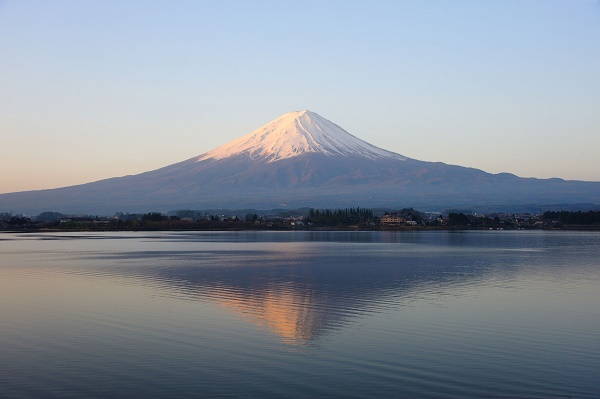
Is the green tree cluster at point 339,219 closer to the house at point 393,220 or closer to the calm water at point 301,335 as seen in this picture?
the house at point 393,220

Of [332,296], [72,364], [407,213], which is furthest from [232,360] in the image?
[407,213]

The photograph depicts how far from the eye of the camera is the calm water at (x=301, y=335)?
12.2m

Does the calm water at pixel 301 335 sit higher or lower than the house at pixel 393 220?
lower

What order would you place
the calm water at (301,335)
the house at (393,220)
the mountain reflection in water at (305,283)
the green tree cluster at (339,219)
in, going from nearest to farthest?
the calm water at (301,335)
the mountain reflection in water at (305,283)
the green tree cluster at (339,219)
the house at (393,220)

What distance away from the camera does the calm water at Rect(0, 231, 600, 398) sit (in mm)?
12180

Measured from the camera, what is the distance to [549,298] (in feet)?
76.3

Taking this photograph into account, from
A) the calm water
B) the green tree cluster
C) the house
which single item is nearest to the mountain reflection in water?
the calm water

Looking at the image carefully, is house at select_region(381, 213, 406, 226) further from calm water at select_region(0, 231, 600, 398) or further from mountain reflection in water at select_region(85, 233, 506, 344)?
calm water at select_region(0, 231, 600, 398)

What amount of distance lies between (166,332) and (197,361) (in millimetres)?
3223

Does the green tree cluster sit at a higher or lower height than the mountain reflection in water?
higher

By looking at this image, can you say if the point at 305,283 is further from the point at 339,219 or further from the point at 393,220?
the point at 393,220

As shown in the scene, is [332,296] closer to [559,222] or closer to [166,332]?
[166,332]

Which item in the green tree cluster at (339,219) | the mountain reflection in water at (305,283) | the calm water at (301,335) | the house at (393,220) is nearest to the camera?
the calm water at (301,335)

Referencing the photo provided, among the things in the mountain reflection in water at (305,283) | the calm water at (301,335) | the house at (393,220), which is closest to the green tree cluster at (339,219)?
the house at (393,220)
